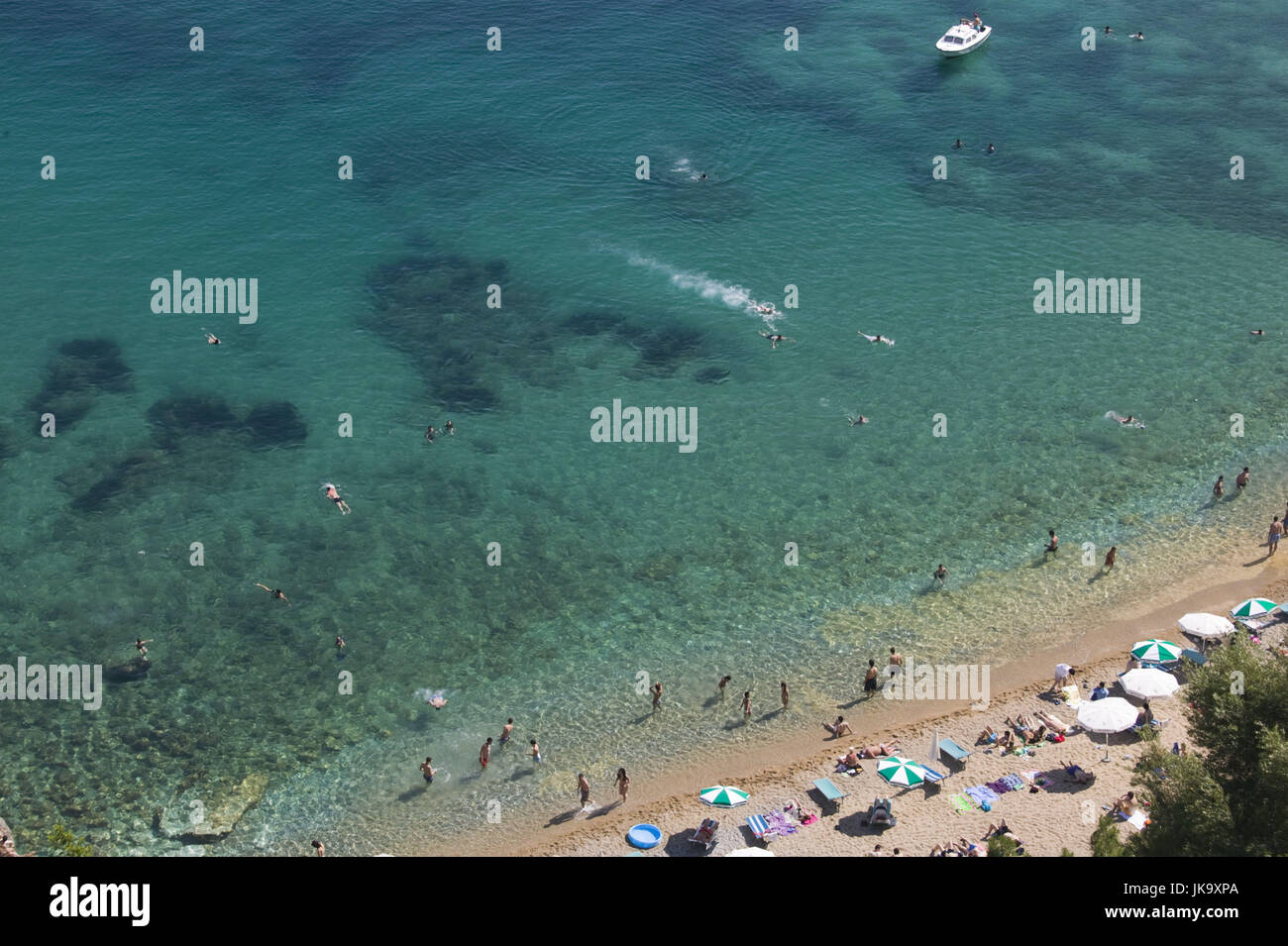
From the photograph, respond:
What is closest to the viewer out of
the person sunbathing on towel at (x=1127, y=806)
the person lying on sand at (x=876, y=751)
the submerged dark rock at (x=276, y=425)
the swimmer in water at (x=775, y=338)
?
the person sunbathing on towel at (x=1127, y=806)

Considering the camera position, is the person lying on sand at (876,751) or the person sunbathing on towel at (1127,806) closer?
the person sunbathing on towel at (1127,806)

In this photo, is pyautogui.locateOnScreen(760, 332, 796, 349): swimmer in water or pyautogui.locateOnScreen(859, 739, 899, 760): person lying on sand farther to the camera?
pyautogui.locateOnScreen(760, 332, 796, 349): swimmer in water

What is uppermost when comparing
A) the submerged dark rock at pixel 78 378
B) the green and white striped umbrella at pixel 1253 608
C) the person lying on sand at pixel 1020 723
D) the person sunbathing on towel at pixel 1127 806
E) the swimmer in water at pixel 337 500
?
the submerged dark rock at pixel 78 378

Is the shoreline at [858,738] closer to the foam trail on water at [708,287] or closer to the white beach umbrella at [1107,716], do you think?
the white beach umbrella at [1107,716]

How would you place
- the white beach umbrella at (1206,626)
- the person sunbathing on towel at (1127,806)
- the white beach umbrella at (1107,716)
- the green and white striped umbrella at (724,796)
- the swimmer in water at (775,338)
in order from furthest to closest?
the swimmer in water at (775,338) < the white beach umbrella at (1206,626) < the white beach umbrella at (1107,716) < the green and white striped umbrella at (724,796) < the person sunbathing on towel at (1127,806)

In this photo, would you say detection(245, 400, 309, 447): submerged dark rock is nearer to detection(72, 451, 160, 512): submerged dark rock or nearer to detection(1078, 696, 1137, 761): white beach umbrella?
detection(72, 451, 160, 512): submerged dark rock

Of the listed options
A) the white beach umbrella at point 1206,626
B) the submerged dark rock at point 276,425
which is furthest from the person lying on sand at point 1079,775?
the submerged dark rock at point 276,425

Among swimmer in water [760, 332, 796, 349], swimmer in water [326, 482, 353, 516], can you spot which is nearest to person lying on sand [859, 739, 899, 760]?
swimmer in water [326, 482, 353, 516]
